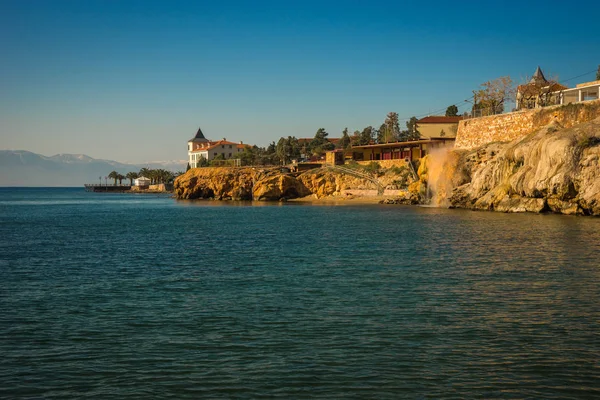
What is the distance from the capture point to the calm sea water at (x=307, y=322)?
1286 centimetres

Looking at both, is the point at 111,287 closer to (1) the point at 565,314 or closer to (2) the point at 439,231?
(1) the point at 565,314

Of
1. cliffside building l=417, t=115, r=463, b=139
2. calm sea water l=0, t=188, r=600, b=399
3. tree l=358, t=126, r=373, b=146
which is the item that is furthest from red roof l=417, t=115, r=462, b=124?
calm sea water l=0, t=188, r=600, b=399

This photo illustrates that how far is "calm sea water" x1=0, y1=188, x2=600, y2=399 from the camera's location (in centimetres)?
1286

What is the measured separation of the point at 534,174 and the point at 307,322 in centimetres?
4734

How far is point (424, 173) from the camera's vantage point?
85.2 meters

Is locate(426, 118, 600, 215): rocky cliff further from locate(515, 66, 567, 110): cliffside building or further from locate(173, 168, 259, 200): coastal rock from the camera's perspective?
locate(173, 168, 259, 200): coastal rock

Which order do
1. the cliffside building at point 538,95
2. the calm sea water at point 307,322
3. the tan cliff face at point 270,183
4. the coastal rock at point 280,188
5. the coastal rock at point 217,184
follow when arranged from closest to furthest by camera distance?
the calm sea water at point 307,322
the cliffside building at point 538,95
the tan cliff face at point 270,183
the coastal rock at point 280,188
the coastal rock at point 217,184

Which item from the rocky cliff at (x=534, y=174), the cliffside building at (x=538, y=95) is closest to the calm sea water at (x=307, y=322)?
the rocky cliff at (x=534, y=174)

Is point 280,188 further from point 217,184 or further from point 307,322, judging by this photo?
point 307,322

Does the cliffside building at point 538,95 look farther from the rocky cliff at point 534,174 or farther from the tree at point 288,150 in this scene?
the tree at point 288,150

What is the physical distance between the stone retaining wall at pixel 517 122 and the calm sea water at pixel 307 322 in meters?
32.8

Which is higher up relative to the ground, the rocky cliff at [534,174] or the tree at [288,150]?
the tree at [288,150]

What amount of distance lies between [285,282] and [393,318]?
24.1 ft

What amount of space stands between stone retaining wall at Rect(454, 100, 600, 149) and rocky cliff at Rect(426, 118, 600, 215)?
276cm
